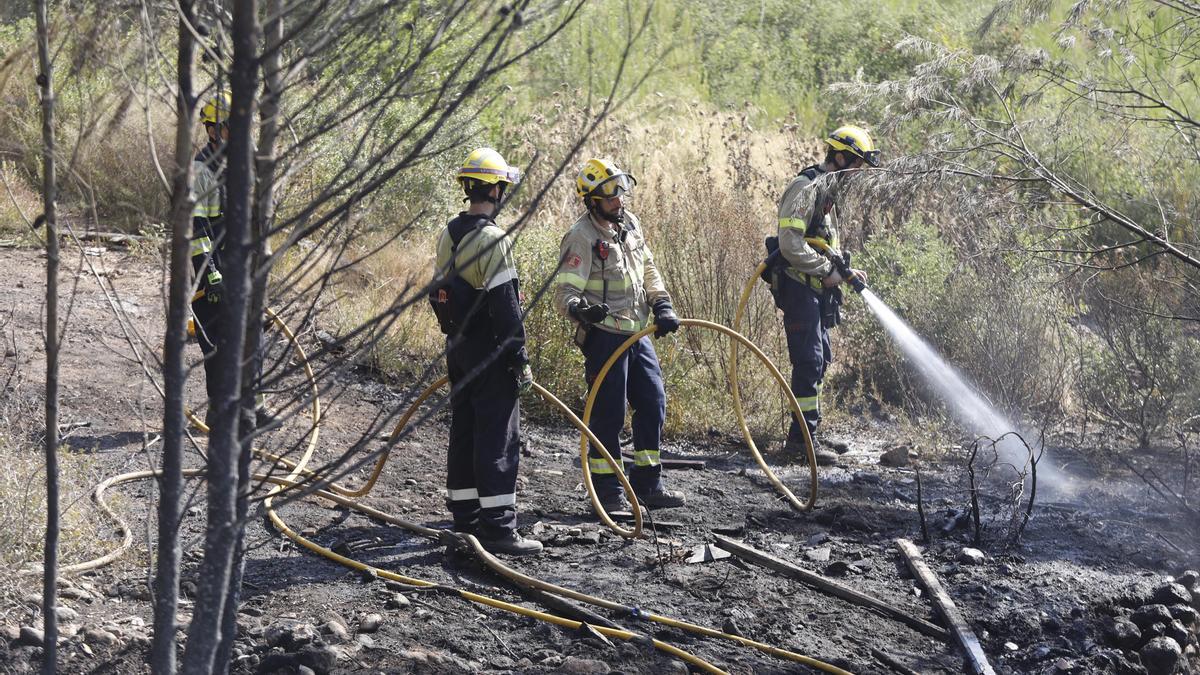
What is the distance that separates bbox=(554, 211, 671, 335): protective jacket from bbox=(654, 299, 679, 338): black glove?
0.05 m

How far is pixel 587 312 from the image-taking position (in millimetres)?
6250

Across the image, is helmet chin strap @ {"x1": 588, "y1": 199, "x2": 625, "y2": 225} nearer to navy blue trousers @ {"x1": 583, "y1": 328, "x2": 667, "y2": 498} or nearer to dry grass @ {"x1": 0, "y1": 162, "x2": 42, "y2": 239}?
→ navy blue trousers @ {"x1": 583, "y1": 328, "x2": 667, "y2": 498}

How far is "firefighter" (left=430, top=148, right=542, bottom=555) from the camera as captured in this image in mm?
5484

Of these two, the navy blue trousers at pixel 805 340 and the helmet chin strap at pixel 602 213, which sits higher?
the helmet chin strap at pixel 602 213

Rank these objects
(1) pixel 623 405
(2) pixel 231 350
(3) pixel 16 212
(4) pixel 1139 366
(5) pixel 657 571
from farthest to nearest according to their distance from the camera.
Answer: (3) pixel 16 212
(4) pixel 1139 366
(1) pixel 623 405
(5) pixel 657 571
(2) pixel 231 350

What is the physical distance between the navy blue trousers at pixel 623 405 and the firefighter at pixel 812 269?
1490mm

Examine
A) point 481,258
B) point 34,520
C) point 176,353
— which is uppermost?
point 481,258

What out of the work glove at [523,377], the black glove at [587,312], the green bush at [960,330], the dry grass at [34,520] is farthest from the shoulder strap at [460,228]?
the green bush at [960,330]

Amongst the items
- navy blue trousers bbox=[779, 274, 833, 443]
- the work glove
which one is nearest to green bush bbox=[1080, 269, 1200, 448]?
navy blue trousers bbox=[779, 274, 833, 443]

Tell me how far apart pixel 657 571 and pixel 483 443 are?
1069 mm

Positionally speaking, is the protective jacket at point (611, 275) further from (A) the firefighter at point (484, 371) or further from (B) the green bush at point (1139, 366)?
(B) the green bush at point (1139, 366)

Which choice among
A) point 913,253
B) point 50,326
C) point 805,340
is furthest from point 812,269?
point 50,326

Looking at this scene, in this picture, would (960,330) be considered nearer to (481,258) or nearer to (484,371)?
(484,371)

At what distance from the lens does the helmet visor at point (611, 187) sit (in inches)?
245
